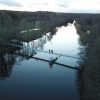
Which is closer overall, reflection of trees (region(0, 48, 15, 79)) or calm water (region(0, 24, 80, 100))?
calm water (region(0, 24, 80, 100))

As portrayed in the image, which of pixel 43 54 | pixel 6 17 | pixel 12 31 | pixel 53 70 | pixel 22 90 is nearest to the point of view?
pixel 22 90

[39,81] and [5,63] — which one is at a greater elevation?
[39,81]

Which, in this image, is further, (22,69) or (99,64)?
(22,69)

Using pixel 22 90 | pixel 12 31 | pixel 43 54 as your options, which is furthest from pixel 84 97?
pixel 12 31

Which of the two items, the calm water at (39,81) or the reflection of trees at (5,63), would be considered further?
the reflection of trees at (5,63)

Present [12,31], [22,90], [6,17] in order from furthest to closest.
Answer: [6,17]
[12,31]
[22,90]

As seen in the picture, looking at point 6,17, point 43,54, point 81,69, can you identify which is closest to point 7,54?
point 43,54

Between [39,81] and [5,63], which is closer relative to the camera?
[39,81]

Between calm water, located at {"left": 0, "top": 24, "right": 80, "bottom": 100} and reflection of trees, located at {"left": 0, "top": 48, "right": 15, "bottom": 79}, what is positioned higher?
calm water, located at {"left": 0, "top": 24, "right": 80, "bottom": 100}

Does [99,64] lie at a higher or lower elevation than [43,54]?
higher

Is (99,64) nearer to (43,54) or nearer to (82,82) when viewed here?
(82,82)

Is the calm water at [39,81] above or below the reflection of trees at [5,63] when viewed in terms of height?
above
